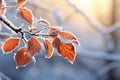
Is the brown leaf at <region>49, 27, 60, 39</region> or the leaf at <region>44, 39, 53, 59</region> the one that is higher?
the brown leaf at <region>49, 27, 60, 39</region>

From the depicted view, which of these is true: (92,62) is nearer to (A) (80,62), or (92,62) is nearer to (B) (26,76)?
(A) (80,62)

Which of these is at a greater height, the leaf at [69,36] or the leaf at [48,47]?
the leaf at [69,36]

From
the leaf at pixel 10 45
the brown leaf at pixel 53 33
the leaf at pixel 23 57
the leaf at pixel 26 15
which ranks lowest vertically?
the leaf at pixel 23 57

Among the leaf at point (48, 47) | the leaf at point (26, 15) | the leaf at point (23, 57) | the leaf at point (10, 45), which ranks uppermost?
the leaf at point (26, 15)

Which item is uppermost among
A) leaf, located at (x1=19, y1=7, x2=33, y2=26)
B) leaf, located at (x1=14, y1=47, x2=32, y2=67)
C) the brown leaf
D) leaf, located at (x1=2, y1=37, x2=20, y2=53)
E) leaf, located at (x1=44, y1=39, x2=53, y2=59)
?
leaf, located at (x1=19, y1=7, x2=33, y2=26)
